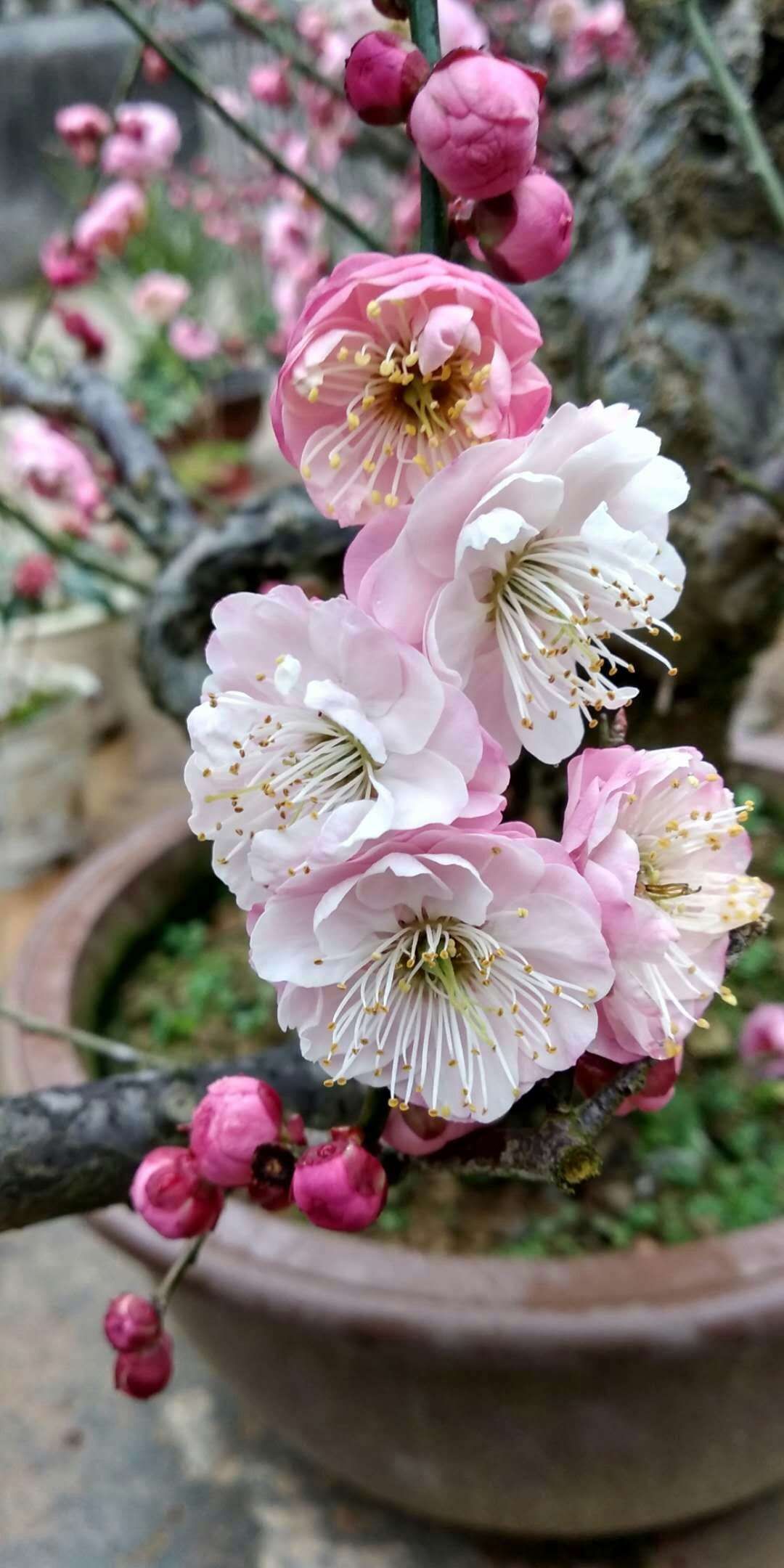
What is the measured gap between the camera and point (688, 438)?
2.55 feet

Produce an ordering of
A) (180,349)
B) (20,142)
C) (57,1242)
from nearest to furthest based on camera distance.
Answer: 1. (57,1242)
2. (180,349)
3. (20,142)

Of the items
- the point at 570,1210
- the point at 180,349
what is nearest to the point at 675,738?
the point at 570,1210

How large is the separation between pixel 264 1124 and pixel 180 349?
90.3 inches

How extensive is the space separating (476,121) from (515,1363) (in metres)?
0.63

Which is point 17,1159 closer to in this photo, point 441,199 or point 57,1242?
point 441,199

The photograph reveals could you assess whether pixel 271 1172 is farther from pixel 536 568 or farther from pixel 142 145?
pixel 142 145

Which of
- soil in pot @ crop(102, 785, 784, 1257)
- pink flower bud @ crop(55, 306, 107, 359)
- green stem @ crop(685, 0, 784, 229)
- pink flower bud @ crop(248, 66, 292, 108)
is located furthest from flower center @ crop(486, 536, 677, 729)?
pink flower bud @ crop(248, 66, 292, 108)

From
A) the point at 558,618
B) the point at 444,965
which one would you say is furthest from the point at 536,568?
the point at 444,965

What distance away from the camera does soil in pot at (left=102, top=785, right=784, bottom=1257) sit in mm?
923

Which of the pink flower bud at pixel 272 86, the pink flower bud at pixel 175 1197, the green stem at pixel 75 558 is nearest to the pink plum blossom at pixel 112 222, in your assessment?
the pink flower bud at pixel 272 86

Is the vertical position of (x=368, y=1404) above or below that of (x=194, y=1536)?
above

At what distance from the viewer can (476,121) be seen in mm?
297

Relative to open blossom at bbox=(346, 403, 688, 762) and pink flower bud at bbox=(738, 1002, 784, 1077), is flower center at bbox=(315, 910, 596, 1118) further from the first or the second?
pink flower bud at bbox=(738, 1002, 784, 1077)

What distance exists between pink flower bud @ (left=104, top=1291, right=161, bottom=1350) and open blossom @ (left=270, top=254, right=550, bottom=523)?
13.8 inches
